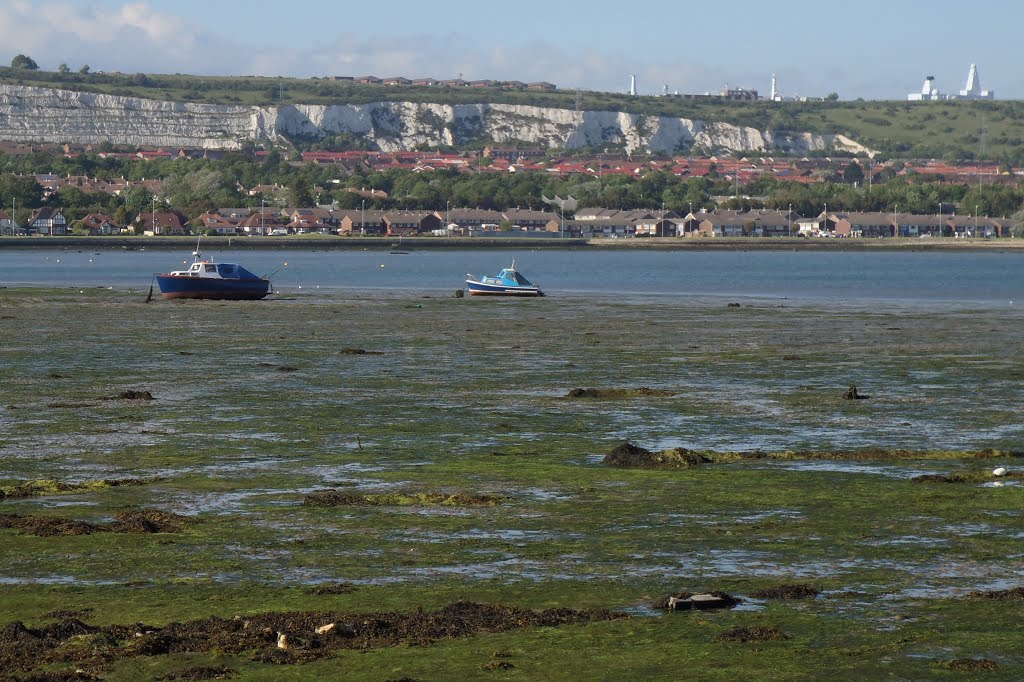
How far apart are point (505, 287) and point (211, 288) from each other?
14.2 meters

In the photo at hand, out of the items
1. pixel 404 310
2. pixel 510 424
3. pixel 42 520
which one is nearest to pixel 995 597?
pixel 42 520

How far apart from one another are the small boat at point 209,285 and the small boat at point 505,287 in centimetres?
1150

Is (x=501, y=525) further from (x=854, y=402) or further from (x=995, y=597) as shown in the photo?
(x=854, y=402)

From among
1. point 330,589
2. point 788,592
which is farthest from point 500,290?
point 788,592

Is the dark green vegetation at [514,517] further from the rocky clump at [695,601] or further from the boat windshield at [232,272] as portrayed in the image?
the boat windshield at [232,272]

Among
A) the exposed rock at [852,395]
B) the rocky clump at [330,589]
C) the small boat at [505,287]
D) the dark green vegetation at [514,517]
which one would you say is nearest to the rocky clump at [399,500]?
the dark green vegetation at [514,517]

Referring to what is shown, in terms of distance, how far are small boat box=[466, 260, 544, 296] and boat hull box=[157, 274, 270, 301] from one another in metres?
11.5

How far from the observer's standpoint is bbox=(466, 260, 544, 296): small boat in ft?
255

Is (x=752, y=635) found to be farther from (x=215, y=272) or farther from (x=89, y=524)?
(x=215, y=272)

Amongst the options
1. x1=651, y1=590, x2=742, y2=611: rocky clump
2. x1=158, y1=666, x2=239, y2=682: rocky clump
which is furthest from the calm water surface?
x1=158, y1=666, x2=239, y2=682: rocky clump

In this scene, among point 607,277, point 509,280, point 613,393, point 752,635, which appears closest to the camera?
point 752,635

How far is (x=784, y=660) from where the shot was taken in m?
11.8

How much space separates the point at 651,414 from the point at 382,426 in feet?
15.2

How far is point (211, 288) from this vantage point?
7112cm
